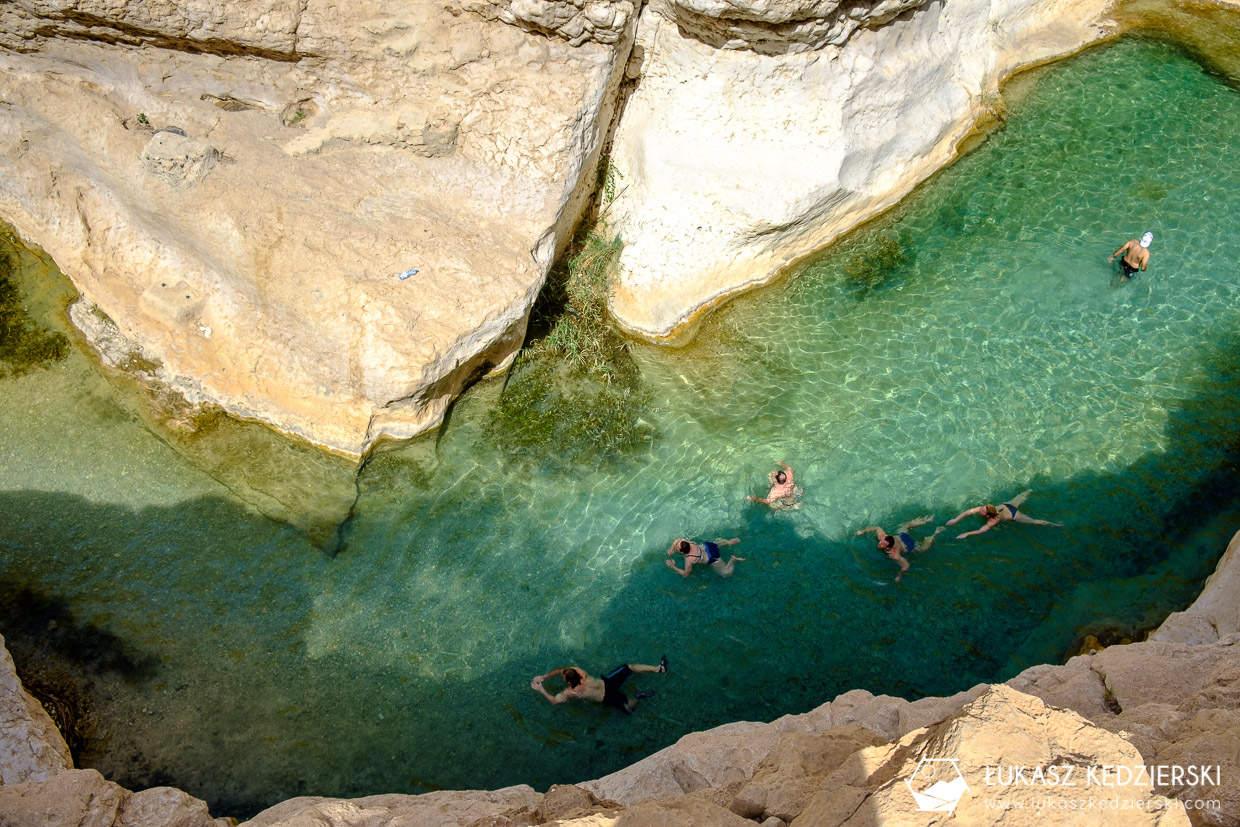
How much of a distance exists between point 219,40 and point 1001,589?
9.77 m

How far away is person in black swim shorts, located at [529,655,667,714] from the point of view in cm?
758

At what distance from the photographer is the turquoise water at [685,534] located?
7.58m

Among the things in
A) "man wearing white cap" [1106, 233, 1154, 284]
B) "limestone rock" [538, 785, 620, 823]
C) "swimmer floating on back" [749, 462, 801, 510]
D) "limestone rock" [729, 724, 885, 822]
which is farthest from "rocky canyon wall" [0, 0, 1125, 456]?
"limestone rock" [729, 724, 885, 822]

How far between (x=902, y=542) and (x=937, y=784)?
14.8ft

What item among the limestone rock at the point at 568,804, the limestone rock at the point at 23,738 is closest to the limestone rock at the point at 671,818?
the limestone rock at the point at 568,804

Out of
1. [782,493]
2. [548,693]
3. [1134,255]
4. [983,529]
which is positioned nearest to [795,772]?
[548,693]

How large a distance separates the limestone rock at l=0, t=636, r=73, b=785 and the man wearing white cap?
11948mm

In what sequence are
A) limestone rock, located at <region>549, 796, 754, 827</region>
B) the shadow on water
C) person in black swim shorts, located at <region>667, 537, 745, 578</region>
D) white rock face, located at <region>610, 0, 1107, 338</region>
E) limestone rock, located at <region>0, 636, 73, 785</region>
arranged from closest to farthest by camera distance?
1. limestone rock, located at <region>549, 796, 754, 827</region>
2. limestone rock, located at <region>0, 636, 73, 785</region>
3. the shadow on water
4. person in black swim shorts, located at <region>667, 537, 745, 578</region>
5. white rock face, located at <region>610, 0, 1107, 338</region>

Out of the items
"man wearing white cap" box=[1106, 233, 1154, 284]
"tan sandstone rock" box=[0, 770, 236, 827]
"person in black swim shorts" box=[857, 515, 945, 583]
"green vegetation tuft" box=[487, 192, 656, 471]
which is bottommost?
"tan sandstone rock" box=[0, 770, 236, 827]

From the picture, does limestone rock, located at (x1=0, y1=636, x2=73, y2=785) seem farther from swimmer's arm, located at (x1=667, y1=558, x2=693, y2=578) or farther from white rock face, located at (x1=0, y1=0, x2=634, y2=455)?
swimmer's arm, located at (x1=667, y1=558, x2=693, y2=578)

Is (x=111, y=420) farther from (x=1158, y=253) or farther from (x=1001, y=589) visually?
(x=1158, y=253)

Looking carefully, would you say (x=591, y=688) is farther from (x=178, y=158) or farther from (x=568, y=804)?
(x=178, y=158)

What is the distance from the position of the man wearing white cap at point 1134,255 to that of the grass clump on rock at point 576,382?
6105 millimetres

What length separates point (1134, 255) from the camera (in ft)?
32.4
